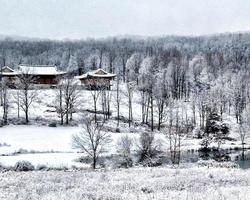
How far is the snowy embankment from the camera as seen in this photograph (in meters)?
13.5

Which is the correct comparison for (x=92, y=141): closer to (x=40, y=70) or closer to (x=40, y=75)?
(x=40, y=75)

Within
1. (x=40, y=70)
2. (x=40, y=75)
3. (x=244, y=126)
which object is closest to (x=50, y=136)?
(x=244, y=126)

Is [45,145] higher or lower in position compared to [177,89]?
lower

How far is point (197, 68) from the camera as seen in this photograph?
422 ft

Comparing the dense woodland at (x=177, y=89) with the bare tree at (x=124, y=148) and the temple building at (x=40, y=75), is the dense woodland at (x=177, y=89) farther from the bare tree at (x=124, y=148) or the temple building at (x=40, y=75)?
the temple building at (x=40, y=75)

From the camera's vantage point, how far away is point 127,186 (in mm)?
15781

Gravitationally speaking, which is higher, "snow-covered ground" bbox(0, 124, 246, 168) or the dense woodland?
the dense woodland

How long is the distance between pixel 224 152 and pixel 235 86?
148 ft

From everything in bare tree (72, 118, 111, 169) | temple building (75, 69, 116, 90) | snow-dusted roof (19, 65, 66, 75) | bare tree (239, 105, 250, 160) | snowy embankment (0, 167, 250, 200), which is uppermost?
snow-dusted roof (19, 65, 66, 75)

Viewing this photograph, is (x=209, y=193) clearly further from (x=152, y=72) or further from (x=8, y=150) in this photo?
(x=152, y=72)

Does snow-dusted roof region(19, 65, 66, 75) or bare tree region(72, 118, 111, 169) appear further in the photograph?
snow-dusted roof region(19, 65, 66, 75)

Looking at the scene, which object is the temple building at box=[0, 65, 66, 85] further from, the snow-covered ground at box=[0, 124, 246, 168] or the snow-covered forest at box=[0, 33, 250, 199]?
the snow-covered ground at box=[0, 124, 246, 168]

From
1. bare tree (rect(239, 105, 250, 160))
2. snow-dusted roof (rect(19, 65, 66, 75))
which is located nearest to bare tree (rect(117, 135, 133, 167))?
bare tree (rect(239, 105, 250, 160))

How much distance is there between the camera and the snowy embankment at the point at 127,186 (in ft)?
44.3
